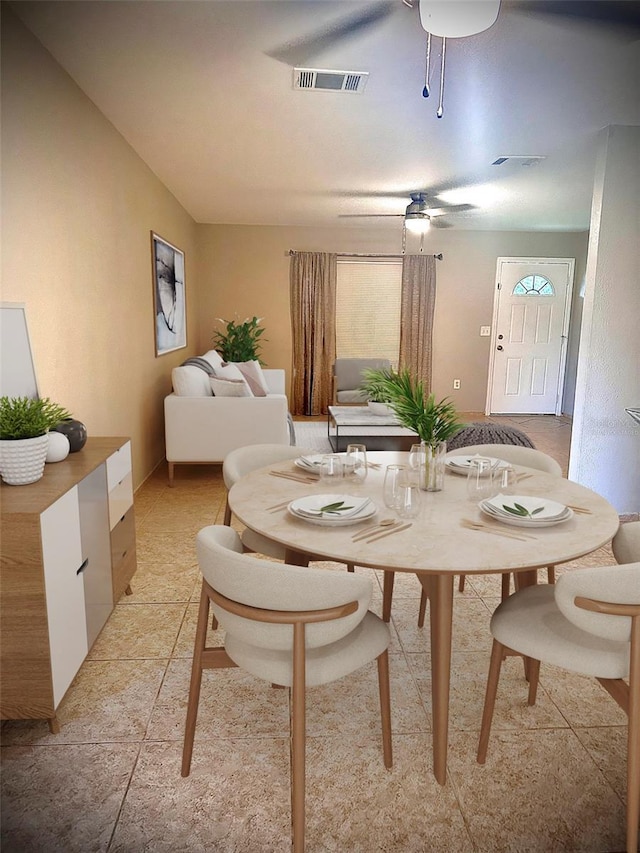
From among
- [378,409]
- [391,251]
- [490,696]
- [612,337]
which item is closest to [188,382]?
[378,409]

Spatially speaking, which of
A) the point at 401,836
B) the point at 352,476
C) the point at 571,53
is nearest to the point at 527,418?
the point at 571,53

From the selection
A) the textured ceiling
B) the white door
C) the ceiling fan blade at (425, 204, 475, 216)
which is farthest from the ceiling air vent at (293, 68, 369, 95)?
the white door

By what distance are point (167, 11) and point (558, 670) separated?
2913 mm

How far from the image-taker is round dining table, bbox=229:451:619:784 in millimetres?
1394

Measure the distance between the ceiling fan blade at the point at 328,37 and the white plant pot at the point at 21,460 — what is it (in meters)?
1.95

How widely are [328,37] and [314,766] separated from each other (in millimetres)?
2695

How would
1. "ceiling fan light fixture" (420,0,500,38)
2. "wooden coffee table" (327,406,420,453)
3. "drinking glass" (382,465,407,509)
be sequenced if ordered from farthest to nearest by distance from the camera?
1. "wooden coffee table" (327,406,420,453)
2. "ceiling fan light fixture" (420,0,500,38)
3. "drinking glass" (382,465,407,509)

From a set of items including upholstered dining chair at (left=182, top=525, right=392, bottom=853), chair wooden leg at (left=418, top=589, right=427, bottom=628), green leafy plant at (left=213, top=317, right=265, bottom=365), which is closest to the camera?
upholstered dining chair at (left=182, top=525, right=392, bottom=853)

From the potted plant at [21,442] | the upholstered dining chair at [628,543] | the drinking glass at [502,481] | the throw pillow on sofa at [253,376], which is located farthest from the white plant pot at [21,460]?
the throw pillow on sofa at [253,376]

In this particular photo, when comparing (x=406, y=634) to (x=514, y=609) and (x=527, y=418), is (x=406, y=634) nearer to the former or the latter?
(x=514, y=609)

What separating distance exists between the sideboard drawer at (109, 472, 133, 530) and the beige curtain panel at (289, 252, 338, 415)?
517cm

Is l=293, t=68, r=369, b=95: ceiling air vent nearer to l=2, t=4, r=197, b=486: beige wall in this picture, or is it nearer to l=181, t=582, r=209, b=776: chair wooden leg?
l=2, t=4, r=197, b=486: beige wall

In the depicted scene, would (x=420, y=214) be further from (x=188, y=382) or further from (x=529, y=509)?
(x=529, y=509)

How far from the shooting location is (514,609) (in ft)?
5.55
